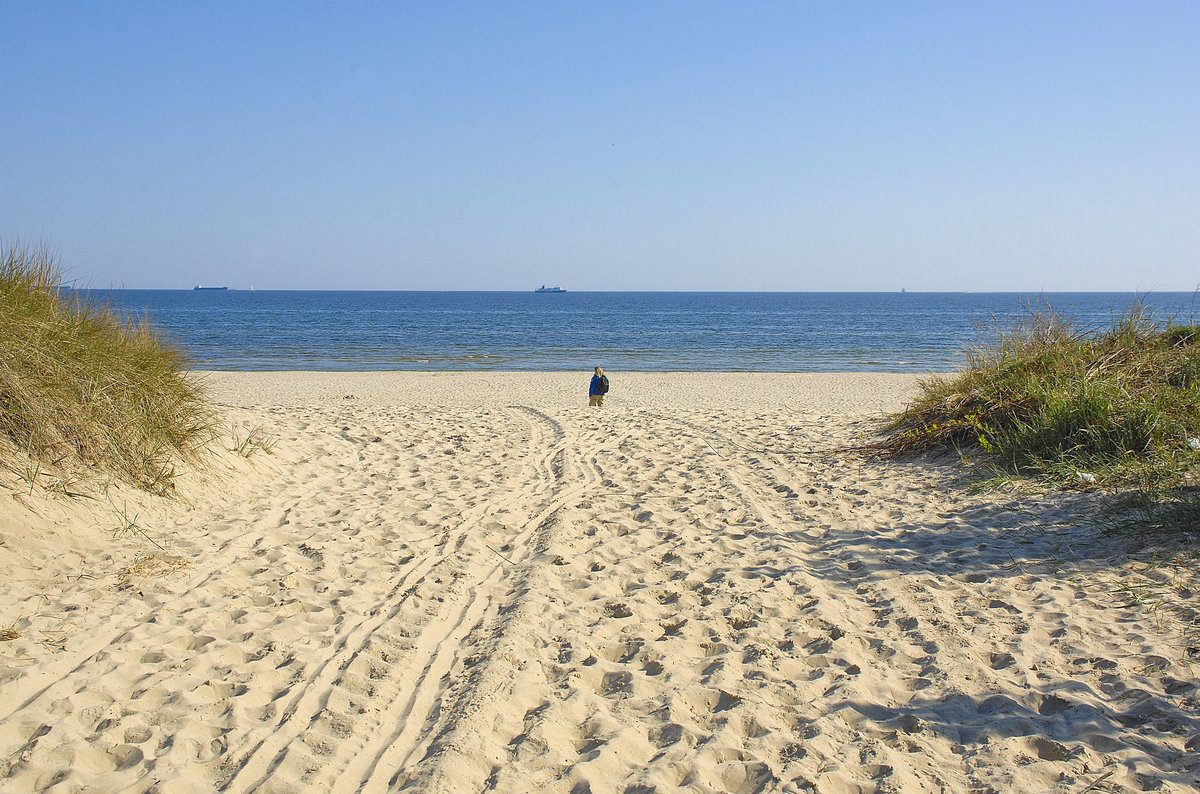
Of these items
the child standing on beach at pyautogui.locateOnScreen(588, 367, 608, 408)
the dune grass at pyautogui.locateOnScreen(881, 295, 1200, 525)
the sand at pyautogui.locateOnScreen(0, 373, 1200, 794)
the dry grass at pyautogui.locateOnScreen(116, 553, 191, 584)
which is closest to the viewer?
the sand at pyautogui.locateOnScreen(0, 373, 1200, 794)

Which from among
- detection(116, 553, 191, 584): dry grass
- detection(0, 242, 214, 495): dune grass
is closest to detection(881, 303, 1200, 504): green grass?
detection(116, 553, 191, 584): dry grass

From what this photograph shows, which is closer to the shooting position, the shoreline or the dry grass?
the dry grass

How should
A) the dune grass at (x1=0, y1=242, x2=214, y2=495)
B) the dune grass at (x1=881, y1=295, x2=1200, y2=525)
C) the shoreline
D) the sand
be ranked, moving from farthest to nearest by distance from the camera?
1. the shoreline
2. the dune grass at (x1=881, y1=295, x2=1200, y2=525)
3. the dune grass at (x1=0, y1=242, x2=214, y2=495)
4. the sand

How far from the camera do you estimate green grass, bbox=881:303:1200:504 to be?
6.11 metres

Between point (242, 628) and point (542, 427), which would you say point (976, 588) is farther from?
point (542, 427)

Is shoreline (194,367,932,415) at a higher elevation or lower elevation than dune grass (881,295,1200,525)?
lower

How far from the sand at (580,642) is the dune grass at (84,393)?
381 millimetres

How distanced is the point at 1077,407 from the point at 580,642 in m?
5.67

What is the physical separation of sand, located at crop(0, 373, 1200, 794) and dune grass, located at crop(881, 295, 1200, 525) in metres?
0.58

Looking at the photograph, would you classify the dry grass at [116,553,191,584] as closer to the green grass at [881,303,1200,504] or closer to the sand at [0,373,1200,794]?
the sand at [0,373,1200,794]

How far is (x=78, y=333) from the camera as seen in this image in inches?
245

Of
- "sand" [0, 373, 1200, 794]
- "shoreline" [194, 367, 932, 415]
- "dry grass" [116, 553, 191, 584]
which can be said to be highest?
"dry grass" [116, 553, 191, 584]

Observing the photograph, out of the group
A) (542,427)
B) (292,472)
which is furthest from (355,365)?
(292,472)

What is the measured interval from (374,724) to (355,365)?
90.7 ft
